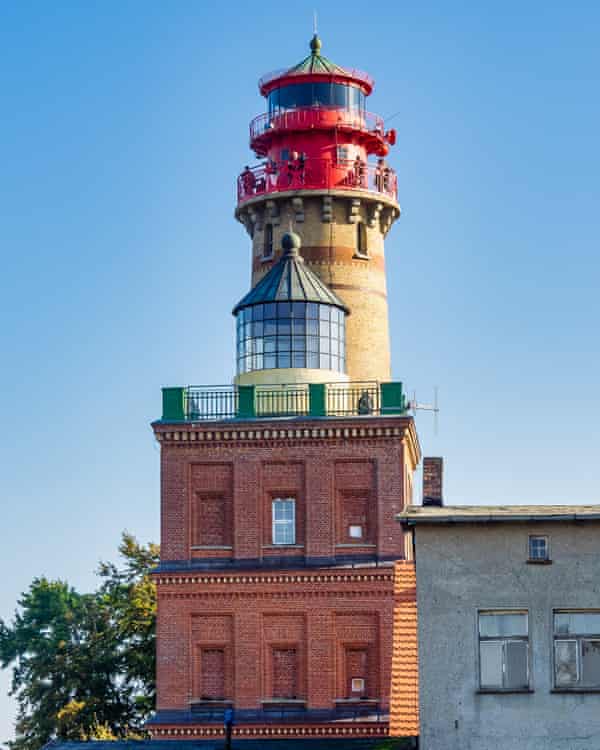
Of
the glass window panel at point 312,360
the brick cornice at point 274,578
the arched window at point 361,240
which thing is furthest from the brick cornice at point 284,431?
the arched window at point 361,240

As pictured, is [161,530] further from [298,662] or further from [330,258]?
[330,258]

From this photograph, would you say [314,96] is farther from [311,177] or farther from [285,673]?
[285,673]

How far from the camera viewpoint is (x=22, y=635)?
9712cm

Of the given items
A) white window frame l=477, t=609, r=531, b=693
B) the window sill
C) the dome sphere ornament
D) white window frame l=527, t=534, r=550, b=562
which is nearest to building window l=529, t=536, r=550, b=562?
white window frame l=527, t=534, r=550, b=562

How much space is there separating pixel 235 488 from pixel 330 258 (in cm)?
1111

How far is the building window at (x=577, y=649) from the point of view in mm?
53688

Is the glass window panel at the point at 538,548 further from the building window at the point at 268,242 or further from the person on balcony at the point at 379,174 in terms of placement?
the person on balcony at the point at 379,174

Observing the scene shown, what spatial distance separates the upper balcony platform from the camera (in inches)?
3147

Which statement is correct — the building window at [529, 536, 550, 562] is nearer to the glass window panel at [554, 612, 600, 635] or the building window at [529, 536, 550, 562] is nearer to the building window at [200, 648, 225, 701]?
the glass window panel at [554, 612, 600, 635]

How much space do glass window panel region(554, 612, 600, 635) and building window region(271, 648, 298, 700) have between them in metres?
17.6

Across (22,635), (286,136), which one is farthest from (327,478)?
(22,635)

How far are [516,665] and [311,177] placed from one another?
2967 cm

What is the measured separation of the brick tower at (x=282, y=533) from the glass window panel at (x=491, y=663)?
14720 millimetres

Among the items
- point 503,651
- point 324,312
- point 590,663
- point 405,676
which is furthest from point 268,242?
point 590,663
